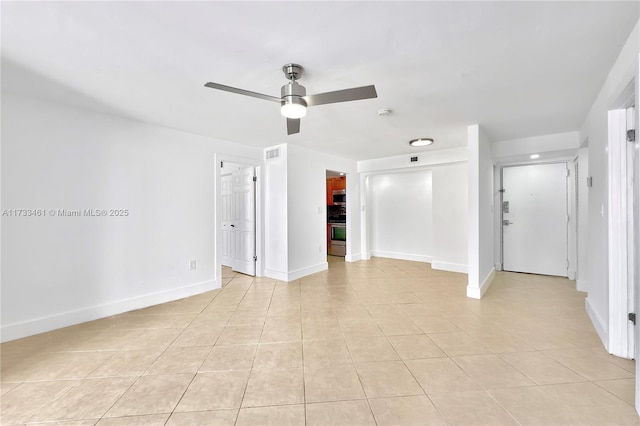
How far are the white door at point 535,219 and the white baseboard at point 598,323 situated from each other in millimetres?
2009

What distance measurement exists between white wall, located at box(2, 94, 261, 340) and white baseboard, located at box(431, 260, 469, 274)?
4311 mm

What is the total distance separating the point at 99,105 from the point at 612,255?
5.17 metres

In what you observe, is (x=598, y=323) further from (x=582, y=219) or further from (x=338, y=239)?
(x=338, y=239)

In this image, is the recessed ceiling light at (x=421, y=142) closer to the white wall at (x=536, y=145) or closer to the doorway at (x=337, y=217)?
the white wall at (x=536, y=145)

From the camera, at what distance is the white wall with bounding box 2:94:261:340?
106 inches

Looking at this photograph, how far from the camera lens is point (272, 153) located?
4.91m

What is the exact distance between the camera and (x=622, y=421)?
62.5 inches

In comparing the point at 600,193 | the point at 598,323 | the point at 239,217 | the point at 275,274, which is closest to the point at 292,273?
the point at 275,274

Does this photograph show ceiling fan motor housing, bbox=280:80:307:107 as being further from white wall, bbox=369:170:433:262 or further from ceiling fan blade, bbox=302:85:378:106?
white wall, bbox=369:170:433:262

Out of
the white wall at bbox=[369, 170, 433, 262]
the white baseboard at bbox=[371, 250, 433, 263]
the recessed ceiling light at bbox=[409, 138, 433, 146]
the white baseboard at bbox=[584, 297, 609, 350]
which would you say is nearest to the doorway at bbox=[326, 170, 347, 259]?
the white wall at bbox=[369, 170, 433, 262]

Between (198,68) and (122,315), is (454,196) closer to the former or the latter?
(198,68)

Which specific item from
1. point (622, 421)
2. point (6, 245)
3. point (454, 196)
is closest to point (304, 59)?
point (622, 421)

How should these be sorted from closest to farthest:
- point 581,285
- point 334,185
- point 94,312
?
point 94,312
point 581,285
point 334,185

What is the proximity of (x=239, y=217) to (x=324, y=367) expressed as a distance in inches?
147
